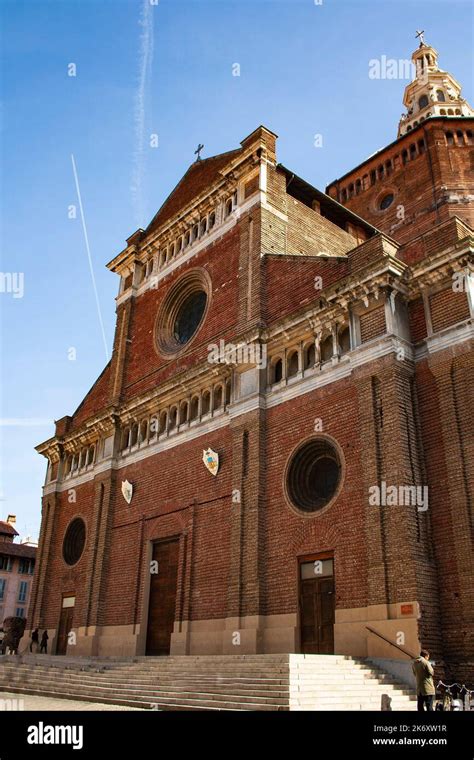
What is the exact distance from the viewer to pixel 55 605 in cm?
2688

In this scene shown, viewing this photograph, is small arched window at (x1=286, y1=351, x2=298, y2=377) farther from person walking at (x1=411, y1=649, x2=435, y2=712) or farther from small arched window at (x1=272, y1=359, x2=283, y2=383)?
person walking at (x1=411, y1=649, x2=435, y2=712)

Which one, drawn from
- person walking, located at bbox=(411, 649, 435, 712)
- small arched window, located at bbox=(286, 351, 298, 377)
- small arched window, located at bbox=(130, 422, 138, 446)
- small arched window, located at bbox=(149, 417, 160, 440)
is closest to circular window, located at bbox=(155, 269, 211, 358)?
small arched window, located at bbox=(149, 417, 160, 440)

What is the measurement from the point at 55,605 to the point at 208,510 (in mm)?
10925

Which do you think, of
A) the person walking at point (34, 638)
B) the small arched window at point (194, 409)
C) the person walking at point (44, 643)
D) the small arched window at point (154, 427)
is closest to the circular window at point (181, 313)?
the small arched window at point (154, 427)

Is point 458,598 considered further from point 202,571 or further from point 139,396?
point 139,396

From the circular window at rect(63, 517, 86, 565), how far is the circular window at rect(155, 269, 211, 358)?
8496mm

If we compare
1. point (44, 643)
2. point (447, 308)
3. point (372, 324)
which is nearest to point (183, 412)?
point (372, 324)

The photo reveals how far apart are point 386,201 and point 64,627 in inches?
1028

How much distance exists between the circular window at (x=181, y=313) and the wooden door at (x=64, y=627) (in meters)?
11.2

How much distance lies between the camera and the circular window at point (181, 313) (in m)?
25.3

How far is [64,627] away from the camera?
2598 centimetres

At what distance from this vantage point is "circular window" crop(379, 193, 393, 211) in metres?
34.1

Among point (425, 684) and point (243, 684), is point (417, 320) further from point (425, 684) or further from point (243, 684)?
point (243, 684)
